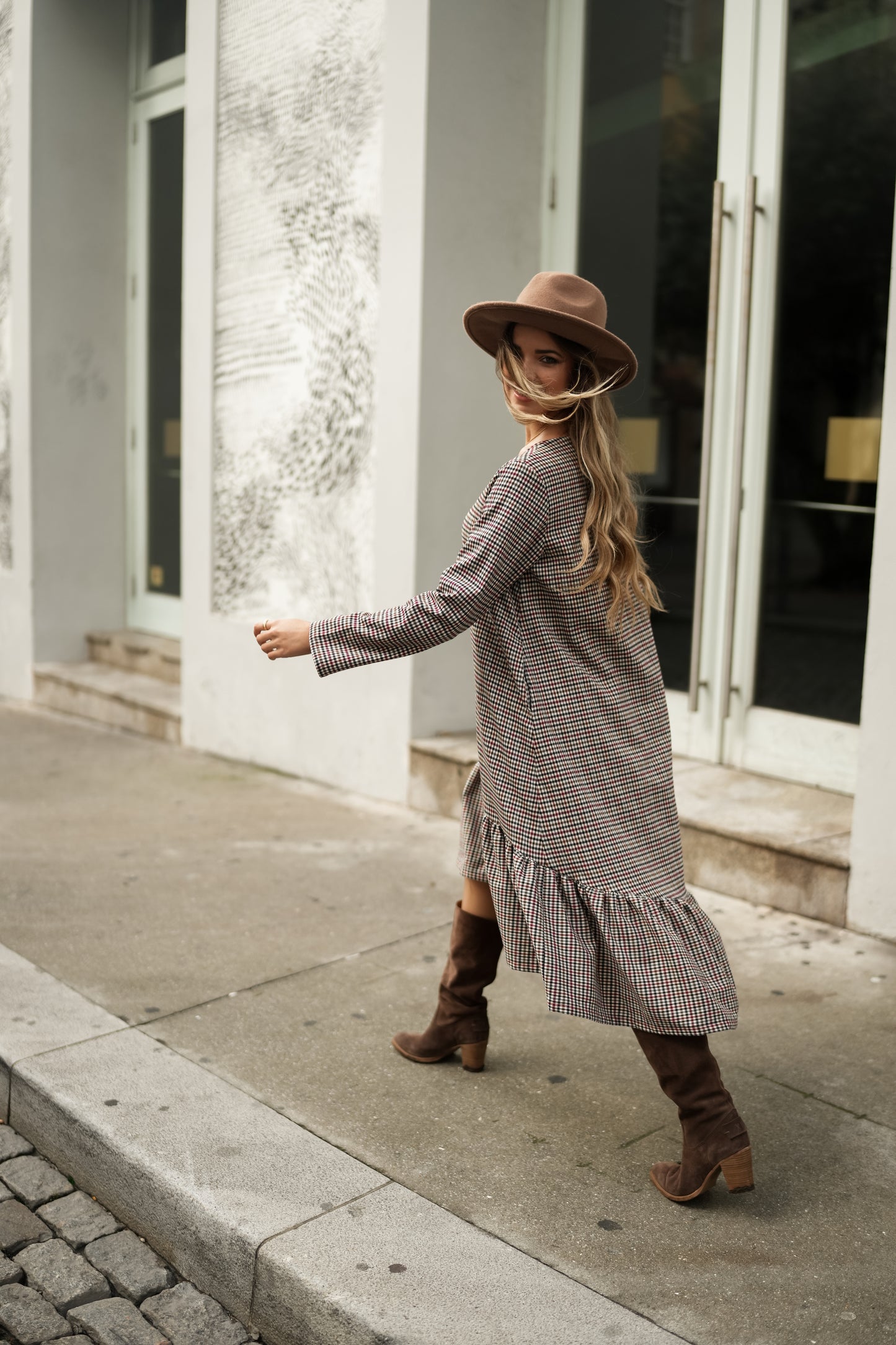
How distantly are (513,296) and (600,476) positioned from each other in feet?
10.8

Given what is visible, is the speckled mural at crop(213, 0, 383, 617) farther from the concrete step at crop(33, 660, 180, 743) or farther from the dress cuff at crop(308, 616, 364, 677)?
the dress cuff at crop(308, 616, 364, 677)

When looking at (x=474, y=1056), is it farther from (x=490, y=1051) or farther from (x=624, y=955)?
(x=624, y=955)

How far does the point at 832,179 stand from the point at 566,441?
2.59 meters

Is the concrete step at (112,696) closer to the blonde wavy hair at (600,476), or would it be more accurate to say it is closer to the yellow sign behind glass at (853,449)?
the yellow sign behind glass at (853,449)

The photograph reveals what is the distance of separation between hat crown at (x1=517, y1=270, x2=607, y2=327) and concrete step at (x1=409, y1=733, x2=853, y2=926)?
6.95 ft

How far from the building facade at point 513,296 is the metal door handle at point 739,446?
2 cm

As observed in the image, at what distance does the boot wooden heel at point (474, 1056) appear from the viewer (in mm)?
3219

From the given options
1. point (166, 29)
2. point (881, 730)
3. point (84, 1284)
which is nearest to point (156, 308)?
point (166, 29)

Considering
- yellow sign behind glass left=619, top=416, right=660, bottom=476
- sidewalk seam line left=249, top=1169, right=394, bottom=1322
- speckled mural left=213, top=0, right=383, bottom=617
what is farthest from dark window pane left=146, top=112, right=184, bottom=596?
sidewalk seam line left=249, top=1169, right=394, bottom=1322

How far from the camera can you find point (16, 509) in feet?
26.6

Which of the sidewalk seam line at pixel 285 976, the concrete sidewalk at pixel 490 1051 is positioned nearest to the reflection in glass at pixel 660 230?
the concrete sidewalk at pixel 490 1051

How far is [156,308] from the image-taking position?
320 inches

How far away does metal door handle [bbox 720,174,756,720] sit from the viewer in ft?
15.7

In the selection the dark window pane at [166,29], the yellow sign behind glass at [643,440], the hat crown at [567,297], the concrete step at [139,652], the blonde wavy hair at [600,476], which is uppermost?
the dark window pane at [166,29]
